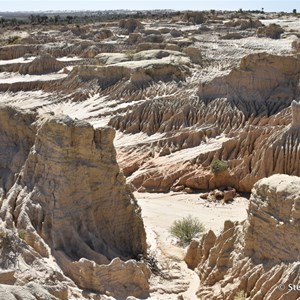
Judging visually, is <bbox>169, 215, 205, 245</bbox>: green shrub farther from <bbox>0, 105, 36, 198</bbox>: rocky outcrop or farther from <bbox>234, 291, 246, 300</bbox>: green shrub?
<bbox>234, 291, 246, 300</bbox>: green shrub

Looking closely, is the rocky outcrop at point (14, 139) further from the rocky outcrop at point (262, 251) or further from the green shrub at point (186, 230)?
the green shrub at point (186, 230)

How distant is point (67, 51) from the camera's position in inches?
2749

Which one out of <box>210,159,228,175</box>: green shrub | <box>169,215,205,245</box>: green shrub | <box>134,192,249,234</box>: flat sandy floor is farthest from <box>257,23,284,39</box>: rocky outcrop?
<box>169,215,205,245</box>: green shrub

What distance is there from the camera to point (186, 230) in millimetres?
21469

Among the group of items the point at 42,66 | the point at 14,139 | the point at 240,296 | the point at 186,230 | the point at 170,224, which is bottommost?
the point at 170,224

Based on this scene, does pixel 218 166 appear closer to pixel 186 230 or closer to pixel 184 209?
pixel 184 209

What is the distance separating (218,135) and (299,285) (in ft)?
65.1

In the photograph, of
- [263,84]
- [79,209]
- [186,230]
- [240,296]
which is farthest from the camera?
[263,84]

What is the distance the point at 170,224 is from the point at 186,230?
267 cm

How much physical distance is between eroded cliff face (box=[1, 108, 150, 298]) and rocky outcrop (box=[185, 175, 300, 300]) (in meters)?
1.92

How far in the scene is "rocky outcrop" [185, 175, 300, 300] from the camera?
1276cm

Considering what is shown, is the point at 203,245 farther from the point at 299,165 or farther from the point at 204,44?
the point at 204,44

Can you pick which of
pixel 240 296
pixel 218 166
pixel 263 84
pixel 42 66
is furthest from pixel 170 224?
pixel 42 66

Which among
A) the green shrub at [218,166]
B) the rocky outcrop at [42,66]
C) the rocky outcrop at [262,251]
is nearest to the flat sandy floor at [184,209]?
the green shrub at [218,166]
